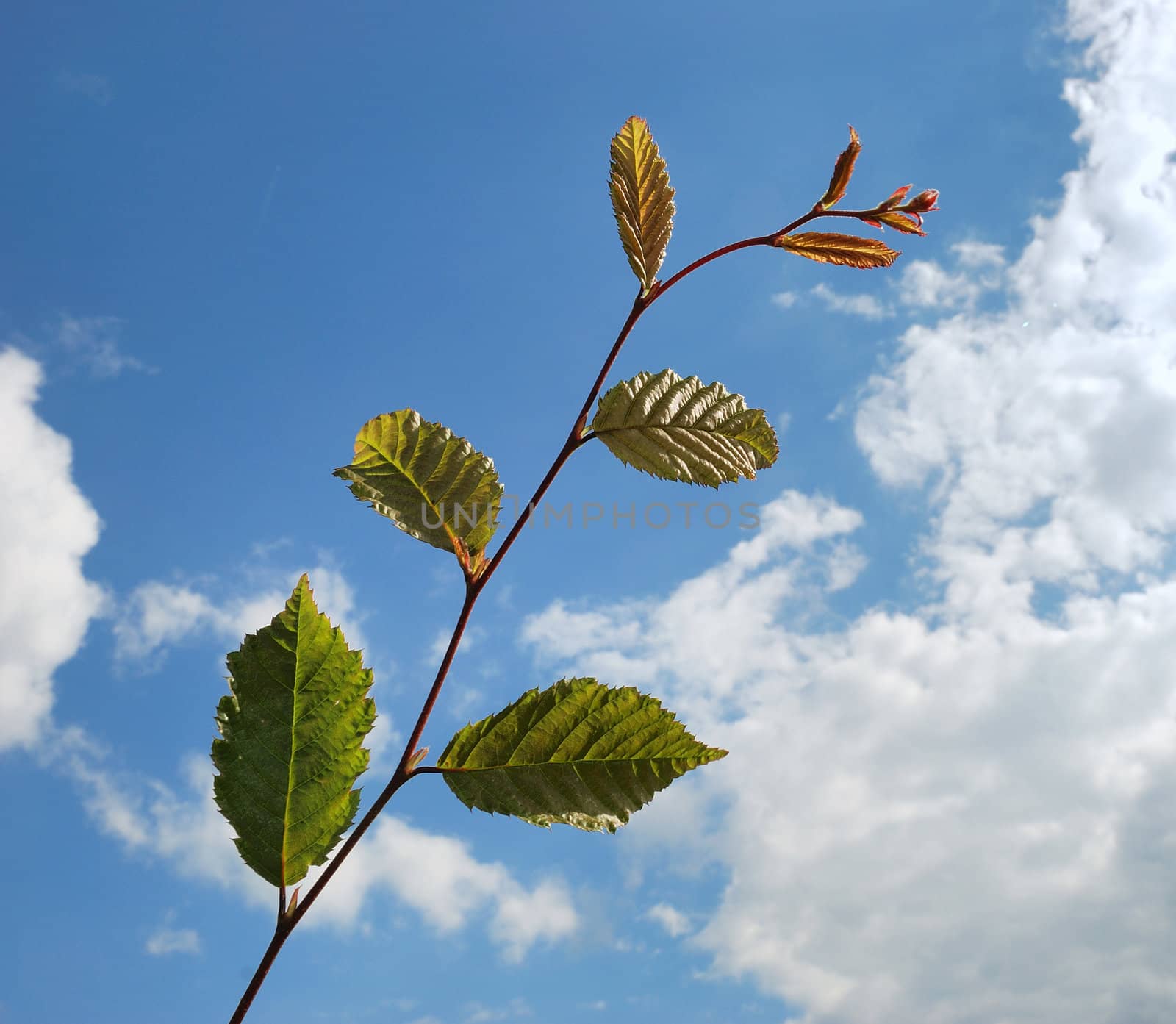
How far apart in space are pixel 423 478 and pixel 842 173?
1109mm

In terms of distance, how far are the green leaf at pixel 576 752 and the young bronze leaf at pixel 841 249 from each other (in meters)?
1.02

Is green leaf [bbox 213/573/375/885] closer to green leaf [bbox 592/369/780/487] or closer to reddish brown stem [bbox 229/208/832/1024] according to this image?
reddish brown stem [bbox 229/208/832/1024]

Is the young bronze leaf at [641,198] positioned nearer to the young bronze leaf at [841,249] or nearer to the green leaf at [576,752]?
the young bronze leaf at [841,249]

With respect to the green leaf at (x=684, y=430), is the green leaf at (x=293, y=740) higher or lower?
lower

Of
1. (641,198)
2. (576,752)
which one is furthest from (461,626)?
(641,198)

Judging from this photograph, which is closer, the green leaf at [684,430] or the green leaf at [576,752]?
the green leaf at [576,752]

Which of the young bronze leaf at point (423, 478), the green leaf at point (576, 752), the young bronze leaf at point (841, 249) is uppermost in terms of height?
the young bronze leaf at point (841, 249)

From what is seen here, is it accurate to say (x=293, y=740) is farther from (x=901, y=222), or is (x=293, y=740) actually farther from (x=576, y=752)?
(x=901, y=222)

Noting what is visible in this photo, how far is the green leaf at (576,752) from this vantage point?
67.7 inches

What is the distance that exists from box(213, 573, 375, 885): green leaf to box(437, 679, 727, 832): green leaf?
8.3 inches

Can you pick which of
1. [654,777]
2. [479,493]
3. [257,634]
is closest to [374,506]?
[479,493]

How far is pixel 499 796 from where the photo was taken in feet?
5.65

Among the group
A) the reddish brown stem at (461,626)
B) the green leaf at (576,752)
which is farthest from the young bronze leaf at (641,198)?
the green leaf at (576,752)

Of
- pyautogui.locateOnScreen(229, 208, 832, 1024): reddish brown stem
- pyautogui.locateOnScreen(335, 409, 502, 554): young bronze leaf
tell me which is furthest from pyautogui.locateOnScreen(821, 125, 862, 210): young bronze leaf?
pyautogui.locateOnScreen(335, 409, 502, 554): young bronze leaf
